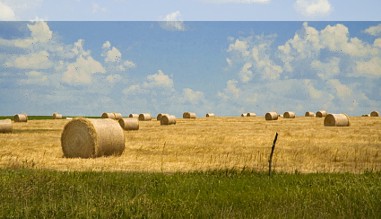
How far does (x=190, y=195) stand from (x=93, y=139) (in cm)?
1184

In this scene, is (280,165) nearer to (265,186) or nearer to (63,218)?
(265,186)

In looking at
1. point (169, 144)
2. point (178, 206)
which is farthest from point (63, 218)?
point (169, 144)

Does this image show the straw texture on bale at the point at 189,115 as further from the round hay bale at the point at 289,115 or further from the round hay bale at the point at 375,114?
the round hay bale at the point at 375,114

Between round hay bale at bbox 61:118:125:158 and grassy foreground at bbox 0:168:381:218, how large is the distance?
7925 millimetres

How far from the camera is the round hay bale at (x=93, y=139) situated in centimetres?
2247

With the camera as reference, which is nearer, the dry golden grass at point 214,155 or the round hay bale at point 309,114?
the dry golden grass at point 214,155

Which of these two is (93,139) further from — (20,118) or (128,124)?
(20,118)

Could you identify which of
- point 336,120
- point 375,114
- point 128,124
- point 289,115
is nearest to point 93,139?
point 128,124

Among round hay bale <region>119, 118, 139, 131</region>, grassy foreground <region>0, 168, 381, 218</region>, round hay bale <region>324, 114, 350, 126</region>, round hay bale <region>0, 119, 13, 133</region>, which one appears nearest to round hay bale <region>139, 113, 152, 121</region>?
round hay bale <region>119, 118, 139, 131</region>

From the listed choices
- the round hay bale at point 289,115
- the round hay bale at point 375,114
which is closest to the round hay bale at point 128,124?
the round hay bale at point 289,115

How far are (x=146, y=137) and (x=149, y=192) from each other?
1972 centimetres

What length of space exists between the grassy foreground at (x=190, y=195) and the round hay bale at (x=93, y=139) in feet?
26.0

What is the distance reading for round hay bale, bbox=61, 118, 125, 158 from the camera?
2247cm

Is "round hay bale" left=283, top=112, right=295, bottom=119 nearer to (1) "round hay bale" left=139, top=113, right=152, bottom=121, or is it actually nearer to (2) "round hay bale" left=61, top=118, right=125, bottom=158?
(1) "round hay bale" left=139, top=113, right=152, bottom=121
